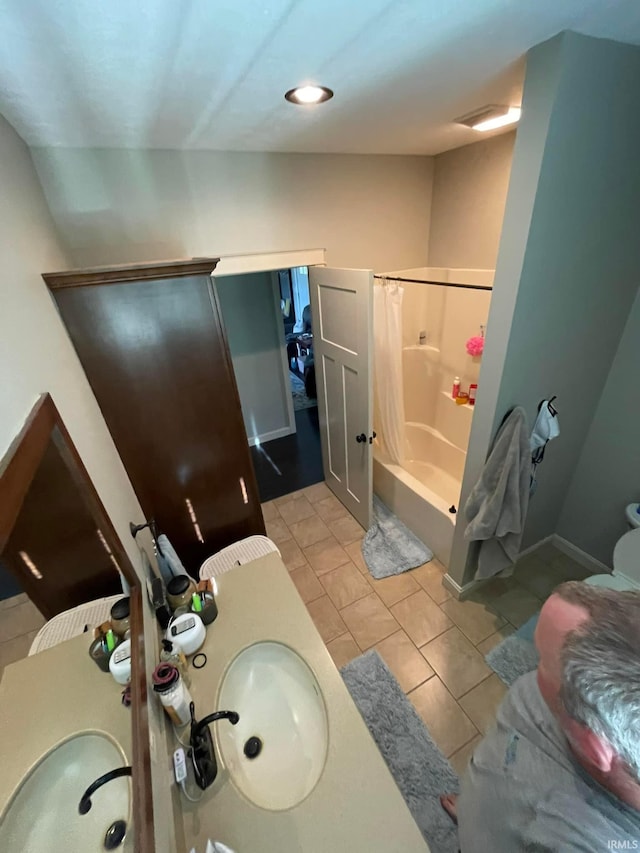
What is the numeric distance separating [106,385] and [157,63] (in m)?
1.12

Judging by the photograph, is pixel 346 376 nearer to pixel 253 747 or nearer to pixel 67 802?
pixel 253 747

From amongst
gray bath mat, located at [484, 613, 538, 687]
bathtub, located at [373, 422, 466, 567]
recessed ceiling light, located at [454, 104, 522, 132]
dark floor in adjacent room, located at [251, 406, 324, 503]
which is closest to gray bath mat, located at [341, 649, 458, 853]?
gray bath mat, located at [484, 613, 538, 687]

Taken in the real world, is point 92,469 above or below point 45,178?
below

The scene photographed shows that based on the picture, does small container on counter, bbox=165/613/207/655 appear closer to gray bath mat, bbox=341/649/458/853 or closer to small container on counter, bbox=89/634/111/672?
small container on counter, bbox=89/634/111/672

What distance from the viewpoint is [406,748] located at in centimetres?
147

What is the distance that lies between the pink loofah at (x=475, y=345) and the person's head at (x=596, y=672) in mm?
1924

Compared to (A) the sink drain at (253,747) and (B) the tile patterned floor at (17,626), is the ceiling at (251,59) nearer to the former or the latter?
(B) the tile patterned floor at (17,626)

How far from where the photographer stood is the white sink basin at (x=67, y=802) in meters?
0.48

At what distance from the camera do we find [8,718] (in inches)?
20.1

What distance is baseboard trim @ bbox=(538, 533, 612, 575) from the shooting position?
6.84 ft

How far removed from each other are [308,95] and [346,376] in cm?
140

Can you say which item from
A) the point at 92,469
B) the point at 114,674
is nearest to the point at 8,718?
the point at 114,674

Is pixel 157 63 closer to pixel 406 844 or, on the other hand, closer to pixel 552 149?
pixel 552 149

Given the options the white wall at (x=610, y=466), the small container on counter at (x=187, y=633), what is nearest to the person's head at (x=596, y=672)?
the small container on counter at (x=187, y=633)
